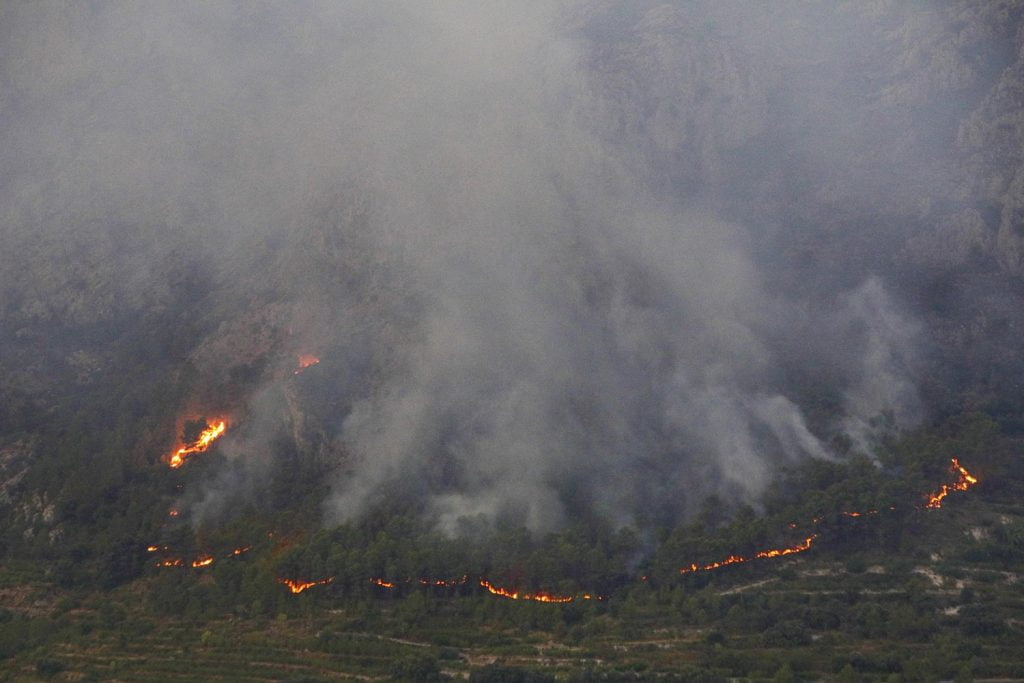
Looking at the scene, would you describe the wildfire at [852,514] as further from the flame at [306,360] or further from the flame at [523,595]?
the flame at [306,360]

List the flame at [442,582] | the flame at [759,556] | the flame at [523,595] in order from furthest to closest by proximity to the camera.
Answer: the flame at [442,582]
the flame at [759,556]
the flame at [523,595]

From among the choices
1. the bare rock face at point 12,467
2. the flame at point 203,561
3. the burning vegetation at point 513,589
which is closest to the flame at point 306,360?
the burning vegetation at point 513,589

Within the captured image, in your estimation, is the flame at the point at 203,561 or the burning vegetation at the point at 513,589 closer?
the burning vegetation at the point at 513,589

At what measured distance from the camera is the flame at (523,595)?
7162 centimetres

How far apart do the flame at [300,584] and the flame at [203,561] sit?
337 inches

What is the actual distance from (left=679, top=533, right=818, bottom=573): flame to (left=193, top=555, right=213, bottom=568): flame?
42.2 meters

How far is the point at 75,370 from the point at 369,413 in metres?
38.3

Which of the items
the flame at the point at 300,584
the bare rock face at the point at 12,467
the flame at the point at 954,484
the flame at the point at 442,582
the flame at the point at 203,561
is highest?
the bare rock face at the point at 12,467

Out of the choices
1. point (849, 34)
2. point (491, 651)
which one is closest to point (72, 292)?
point (491, 651)

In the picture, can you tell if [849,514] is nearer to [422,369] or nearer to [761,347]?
[761,347]

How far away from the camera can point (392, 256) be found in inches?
4149

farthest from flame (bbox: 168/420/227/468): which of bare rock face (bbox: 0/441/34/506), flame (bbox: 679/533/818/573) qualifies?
flame (bbox: 679/533/818/573)

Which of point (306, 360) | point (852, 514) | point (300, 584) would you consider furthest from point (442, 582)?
point (852, 514)

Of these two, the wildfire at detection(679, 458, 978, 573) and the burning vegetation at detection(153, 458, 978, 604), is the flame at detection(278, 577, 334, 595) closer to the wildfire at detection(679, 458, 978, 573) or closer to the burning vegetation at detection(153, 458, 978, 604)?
the burning vegetation at detection(153, 458, 978, 604)
